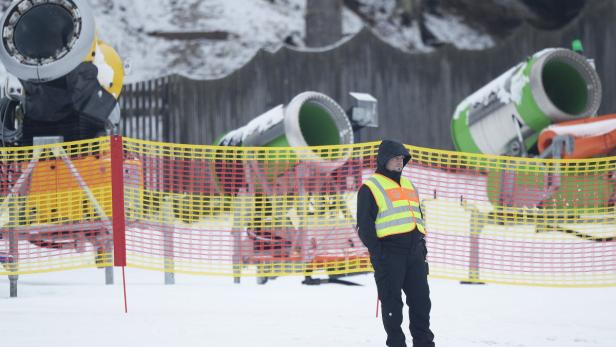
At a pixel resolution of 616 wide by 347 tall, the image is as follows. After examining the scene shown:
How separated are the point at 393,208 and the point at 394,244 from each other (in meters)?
0.25

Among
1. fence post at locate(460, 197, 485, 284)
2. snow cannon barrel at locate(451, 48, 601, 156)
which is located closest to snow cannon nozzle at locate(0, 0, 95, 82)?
fence post at locate(460, 197, 485, 284)

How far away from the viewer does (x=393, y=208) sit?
6934 millimetres

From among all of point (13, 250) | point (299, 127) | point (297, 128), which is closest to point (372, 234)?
point (13, 250)

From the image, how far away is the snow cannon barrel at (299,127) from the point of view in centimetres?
1252

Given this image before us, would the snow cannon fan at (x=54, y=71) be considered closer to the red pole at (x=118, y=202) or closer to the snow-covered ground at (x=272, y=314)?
the snow-covered ground at (x=272, y=314)

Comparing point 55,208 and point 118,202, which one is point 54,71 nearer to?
point 55,208

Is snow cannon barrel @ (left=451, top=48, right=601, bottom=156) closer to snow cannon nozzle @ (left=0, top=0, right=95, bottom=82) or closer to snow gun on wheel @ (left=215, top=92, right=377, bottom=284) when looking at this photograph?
snow gun on wheel @ (left=215, top=92, right=377, bottom=284)

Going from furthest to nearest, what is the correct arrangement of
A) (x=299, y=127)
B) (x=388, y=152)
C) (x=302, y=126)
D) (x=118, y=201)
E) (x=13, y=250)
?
Answer: (x=302, y=126)
(x=299, y=127)
(x=13, y=250)
(x=118, y=201)
(x=388, y=152)

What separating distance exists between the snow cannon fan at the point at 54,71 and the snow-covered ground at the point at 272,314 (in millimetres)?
2393

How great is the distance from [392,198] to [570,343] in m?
1.94

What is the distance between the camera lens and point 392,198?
6977 mm

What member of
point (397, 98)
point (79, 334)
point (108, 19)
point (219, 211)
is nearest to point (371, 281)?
point (219, 211)

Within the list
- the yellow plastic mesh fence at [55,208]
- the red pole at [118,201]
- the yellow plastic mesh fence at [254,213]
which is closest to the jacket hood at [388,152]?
the red pole at [118,201]

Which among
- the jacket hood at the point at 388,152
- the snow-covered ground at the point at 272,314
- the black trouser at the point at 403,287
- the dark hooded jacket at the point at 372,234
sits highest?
the jacket hood at the point at 388,152
